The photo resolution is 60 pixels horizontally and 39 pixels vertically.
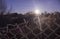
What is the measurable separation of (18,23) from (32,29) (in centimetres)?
13

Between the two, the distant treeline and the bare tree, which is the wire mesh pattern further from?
the bare tree

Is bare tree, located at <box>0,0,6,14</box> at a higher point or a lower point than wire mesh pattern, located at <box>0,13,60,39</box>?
higher

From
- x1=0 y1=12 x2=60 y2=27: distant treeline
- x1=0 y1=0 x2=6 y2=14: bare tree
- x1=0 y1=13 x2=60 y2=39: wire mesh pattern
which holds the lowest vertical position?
x1=0 y1=13 x2=60 y2=39: wire mesh pattern

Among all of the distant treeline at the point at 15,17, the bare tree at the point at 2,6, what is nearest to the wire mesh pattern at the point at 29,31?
the distant treeline at the point at 15,17

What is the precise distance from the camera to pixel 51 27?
3.26 feet

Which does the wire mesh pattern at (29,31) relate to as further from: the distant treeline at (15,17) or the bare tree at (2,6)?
the bare tree at (2,6)

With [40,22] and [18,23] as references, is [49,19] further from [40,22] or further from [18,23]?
[18,23]

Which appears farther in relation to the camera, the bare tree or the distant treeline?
the bare tree

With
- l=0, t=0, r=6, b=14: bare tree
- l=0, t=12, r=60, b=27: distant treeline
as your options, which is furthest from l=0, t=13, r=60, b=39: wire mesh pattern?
l=0, t=0, r=6, b=14: bare tree

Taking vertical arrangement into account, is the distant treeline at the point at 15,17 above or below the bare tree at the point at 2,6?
below

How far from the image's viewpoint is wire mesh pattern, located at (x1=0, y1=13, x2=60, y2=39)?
98 centimetres

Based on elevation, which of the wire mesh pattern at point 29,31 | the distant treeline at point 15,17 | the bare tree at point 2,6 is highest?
the bare tree at point 2,6

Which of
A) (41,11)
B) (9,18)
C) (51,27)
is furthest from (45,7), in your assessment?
(9,18)

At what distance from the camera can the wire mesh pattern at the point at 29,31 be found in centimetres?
98
